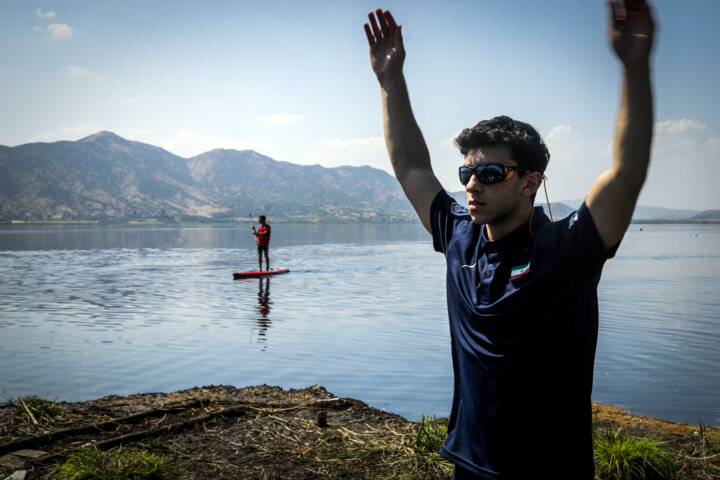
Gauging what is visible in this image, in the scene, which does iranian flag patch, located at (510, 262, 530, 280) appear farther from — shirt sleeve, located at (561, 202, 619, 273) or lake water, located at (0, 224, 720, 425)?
lake water, located at (0, 224, 720, 425)

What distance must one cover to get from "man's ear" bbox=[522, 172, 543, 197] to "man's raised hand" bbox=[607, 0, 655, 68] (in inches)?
24.9

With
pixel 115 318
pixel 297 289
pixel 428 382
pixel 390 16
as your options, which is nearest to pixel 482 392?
pixel 390 16

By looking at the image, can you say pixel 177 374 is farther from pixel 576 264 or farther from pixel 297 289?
pixel 297 289

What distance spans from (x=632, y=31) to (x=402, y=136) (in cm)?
119

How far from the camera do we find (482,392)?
2.29 metres

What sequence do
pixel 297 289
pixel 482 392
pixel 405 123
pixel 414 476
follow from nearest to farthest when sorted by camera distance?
pixel 482 392, pixel 405 123, pixel 414 476, pixel 297 289

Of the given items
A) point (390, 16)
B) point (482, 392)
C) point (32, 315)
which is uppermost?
point (390, 16)

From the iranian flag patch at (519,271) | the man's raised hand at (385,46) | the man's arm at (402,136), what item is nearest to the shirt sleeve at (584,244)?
the iranian flag patch at (519,271)

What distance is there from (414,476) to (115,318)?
42.8 ft

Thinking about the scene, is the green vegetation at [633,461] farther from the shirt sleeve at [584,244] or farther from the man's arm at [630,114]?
the man's arm at [630,114]

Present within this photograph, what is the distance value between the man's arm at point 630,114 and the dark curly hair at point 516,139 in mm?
515

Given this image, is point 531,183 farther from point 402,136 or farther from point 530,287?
point 402,136

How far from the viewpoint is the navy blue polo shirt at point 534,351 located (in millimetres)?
2119

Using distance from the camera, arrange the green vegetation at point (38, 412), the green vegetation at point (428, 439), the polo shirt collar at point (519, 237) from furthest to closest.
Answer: the green vegetation at point (38, 412)
the green vegetation at point (428, 439)
the polo shirt collar at point (519, 237)
